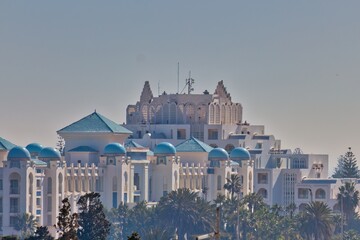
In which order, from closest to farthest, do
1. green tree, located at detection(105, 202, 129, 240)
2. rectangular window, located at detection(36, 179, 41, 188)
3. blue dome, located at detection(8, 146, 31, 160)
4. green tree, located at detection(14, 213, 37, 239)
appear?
green tree, located at detection(14, 213, 37, 239) < green tree, located at detection(105, 202, 129, 240) < blue dome, located at detection(8, 146, 31, 160) < rectangular window, located at detection(36, 179, 41, 188)

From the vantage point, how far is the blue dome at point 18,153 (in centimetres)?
19250

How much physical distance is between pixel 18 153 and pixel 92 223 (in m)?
42.2

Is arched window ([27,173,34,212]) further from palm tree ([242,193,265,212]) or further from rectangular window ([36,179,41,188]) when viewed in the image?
palm tree ([242,193,265,212])

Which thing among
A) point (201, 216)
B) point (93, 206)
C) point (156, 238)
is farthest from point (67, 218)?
point (201, 216)

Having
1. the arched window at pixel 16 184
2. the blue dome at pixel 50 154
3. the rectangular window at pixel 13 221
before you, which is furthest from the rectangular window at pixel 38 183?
the rectangular window at pixel 13 221

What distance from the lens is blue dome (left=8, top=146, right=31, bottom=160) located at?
19250cm

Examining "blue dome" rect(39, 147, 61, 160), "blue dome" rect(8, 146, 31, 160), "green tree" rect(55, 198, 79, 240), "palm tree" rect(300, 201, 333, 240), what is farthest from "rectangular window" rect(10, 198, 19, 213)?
"green tree" rect(55, 198, 79, 240)

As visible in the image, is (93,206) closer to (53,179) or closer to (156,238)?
(156,238)

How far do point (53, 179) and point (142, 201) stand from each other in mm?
8976

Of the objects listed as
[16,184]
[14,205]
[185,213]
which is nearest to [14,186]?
[16,184]

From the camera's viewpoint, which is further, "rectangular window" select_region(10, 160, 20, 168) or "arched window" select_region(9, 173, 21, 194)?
"arched window" select_region(9, 173, 21, 194)

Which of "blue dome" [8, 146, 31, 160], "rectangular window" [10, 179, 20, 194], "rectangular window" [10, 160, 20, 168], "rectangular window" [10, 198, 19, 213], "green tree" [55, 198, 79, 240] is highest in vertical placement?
"blue dome" [8, 146, 31, 160]

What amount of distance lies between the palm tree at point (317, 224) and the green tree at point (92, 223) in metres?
38.3

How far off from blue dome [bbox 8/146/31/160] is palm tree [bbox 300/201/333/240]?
2714cm
